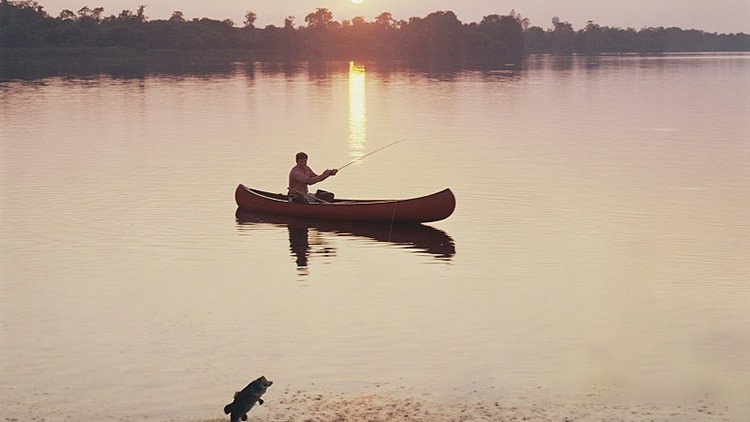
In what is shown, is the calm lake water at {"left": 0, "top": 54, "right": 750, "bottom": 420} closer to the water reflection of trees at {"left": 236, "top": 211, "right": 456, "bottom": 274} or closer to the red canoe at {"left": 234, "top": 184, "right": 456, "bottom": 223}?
the water reflection of trees at {"left": 236, "top": 211, "right": 456, "bottom": 274}

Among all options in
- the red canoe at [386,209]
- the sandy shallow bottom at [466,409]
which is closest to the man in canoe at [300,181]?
the red canoe at [386,209]

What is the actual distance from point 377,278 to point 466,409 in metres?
7.58

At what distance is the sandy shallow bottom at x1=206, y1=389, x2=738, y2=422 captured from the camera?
12.1 m

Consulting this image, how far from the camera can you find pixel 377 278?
1992 cm

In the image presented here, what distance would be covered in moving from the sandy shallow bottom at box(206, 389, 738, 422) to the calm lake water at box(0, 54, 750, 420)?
0.27 m

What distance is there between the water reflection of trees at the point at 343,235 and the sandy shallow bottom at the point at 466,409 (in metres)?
8.10

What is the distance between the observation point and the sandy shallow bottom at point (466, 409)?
12109mm

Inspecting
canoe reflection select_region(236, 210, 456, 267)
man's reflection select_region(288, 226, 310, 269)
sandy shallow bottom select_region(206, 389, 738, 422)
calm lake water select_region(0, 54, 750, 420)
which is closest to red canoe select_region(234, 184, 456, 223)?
canoe reflection select_region(236, 210, 456, 267)

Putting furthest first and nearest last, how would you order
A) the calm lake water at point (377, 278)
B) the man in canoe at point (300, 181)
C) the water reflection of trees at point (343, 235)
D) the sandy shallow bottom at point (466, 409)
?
the man in canoe at point (300, 181)
the water reflection of trees at point (343, 235)
the calm lake water at point (377, 278)
the sandy shallow bottom at point (466, 409)

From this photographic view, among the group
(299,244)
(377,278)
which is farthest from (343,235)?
(377,278)

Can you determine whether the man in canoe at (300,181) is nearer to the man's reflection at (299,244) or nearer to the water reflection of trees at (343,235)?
the water reflection of trees at (343,235)

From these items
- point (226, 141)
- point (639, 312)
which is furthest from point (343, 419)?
point (226, 141)

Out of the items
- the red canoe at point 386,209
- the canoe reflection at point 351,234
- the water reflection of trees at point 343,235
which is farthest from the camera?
the red canoe at point 386,209

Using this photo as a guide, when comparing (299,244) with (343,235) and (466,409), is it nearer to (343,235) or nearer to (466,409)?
(343,235)
